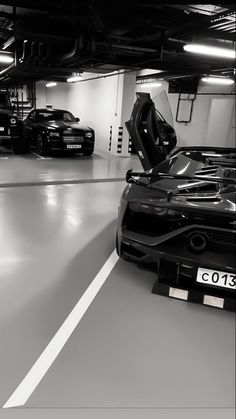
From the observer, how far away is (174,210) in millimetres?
2201

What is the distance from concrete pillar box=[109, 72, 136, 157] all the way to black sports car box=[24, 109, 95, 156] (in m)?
1.36

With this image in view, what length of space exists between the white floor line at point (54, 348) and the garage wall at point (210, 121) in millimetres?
10027

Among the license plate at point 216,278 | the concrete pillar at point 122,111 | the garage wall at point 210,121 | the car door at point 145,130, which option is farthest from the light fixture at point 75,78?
the license plate at point 216,278

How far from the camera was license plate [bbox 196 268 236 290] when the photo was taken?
2.01 meters

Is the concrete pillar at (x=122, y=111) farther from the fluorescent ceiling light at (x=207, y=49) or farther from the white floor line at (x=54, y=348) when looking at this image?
the white floor line at (x=54, y=348)

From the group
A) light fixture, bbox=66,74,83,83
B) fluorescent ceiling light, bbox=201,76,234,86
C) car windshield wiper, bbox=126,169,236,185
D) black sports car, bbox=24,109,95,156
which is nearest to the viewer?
Result: car windshield wiper, bbox=126,169,236,185

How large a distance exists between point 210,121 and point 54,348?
37.7 feet

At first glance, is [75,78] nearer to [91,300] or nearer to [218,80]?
[218,80]

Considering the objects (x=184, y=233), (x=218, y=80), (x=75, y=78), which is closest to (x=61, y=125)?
(x=75, y=78)

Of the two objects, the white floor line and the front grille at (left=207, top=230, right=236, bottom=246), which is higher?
the front grille at (left=207, top=230, right=236, bottom=246)

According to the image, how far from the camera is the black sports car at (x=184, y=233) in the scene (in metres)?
2.06

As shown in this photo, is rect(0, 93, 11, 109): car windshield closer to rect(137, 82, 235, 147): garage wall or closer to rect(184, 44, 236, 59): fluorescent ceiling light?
rect(137, 82, 235, 147): garage wall

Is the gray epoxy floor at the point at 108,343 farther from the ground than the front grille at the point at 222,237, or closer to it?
closer to it

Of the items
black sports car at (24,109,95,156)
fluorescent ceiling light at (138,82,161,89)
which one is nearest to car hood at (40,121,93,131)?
black sports car at (24,109,95,156)
